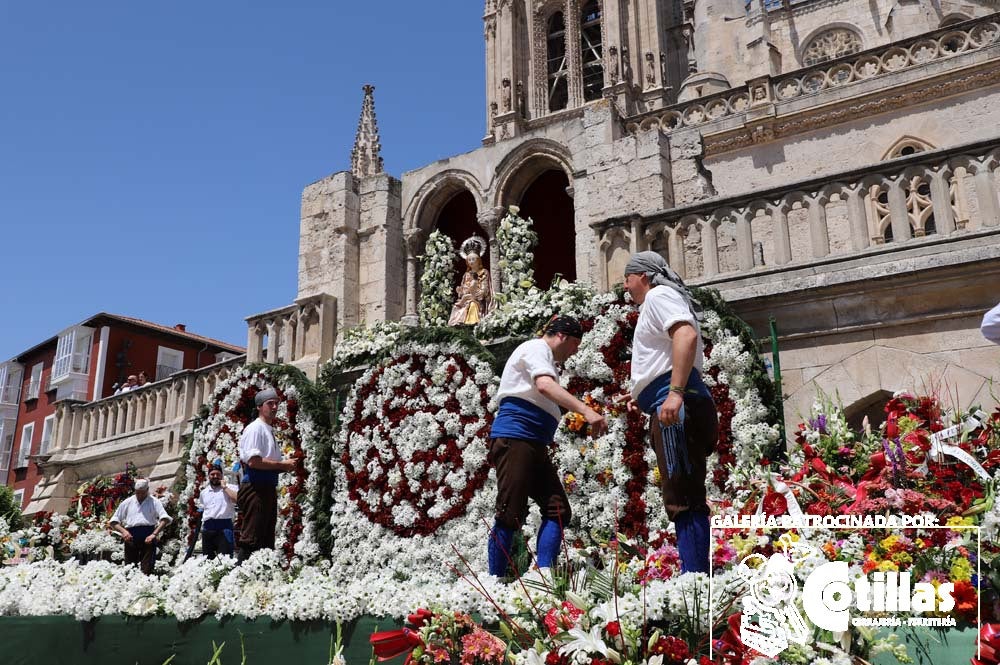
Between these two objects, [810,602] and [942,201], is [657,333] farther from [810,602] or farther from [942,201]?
[942,201]

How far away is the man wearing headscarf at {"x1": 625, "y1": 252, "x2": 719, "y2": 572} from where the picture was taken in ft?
12.6

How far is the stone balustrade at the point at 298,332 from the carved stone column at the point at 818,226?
604cm

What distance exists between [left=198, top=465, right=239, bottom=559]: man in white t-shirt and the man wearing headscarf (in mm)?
5573

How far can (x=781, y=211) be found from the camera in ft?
25.1

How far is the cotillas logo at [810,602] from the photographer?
101 inches

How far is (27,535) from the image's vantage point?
12.0 metres

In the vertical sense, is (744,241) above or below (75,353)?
below

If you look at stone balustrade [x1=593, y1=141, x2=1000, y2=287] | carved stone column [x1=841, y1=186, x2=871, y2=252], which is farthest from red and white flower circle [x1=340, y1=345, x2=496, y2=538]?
carved stone column [x1=841, y1=186, x2=871, y2=252]

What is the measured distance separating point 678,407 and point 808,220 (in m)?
4.49

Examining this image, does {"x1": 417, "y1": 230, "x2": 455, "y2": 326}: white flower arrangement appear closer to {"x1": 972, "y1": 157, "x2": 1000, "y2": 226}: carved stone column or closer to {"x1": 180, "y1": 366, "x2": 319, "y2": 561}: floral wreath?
{"x1": 180, "y1": 366, "x2": 319, "y2": 561}: floral wreath

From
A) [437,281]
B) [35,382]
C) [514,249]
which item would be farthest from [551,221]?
[35,382]

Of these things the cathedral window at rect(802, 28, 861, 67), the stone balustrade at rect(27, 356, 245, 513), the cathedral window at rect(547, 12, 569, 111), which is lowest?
the stone balustrade at rect(27, 356, 245, 513)

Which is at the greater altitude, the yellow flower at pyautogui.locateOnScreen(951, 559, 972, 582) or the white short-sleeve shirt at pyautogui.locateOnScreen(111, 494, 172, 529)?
the white short-sleeve shirt at pyautogui.locateOnScreen(111, 494, 172, 529)

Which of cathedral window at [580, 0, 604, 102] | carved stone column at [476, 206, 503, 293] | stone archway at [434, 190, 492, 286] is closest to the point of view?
carved stone column at [476, 206, 503, 293]
